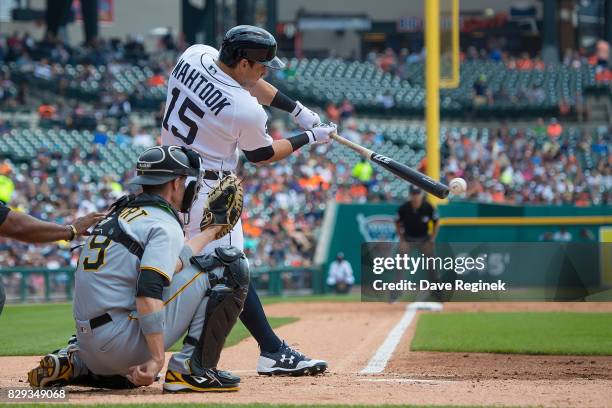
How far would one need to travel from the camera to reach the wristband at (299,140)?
5.78 m

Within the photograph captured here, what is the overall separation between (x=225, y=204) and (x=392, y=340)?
14.6 feet

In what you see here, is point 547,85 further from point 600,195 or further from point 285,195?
point 285,195

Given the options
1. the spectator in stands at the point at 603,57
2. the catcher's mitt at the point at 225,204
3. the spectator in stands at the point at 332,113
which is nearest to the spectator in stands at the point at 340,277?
the spectator in stands at the point at 332,113

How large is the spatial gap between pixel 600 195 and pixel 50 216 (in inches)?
461

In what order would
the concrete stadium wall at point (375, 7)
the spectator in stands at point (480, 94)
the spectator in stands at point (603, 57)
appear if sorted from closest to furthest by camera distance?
the spectator in stands at point (480, 94)
the spectator in stands at point (603, 57)
the concrete stadium wall at point (375, 7)

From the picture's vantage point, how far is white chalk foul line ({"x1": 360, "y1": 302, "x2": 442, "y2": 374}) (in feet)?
21.8

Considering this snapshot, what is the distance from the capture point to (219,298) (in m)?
4.80

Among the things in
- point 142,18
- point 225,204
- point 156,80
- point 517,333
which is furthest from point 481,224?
point 142,18

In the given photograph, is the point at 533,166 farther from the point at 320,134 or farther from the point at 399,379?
the point at 399,379

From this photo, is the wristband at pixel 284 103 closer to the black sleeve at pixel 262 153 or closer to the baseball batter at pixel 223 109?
the baseball batter at pixel 223 109

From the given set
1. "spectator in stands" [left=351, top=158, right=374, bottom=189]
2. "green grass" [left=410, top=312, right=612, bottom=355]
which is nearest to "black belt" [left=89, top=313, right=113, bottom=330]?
"green grass" [left=410, top=312, right=612, bottom=355]

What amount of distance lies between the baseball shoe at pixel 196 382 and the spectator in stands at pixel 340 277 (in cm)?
1370

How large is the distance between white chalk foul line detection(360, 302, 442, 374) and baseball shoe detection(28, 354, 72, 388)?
1.99m

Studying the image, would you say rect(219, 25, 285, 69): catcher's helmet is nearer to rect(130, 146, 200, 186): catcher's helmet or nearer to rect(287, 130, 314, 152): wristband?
rect(287, 130, 314, 152): wristband
